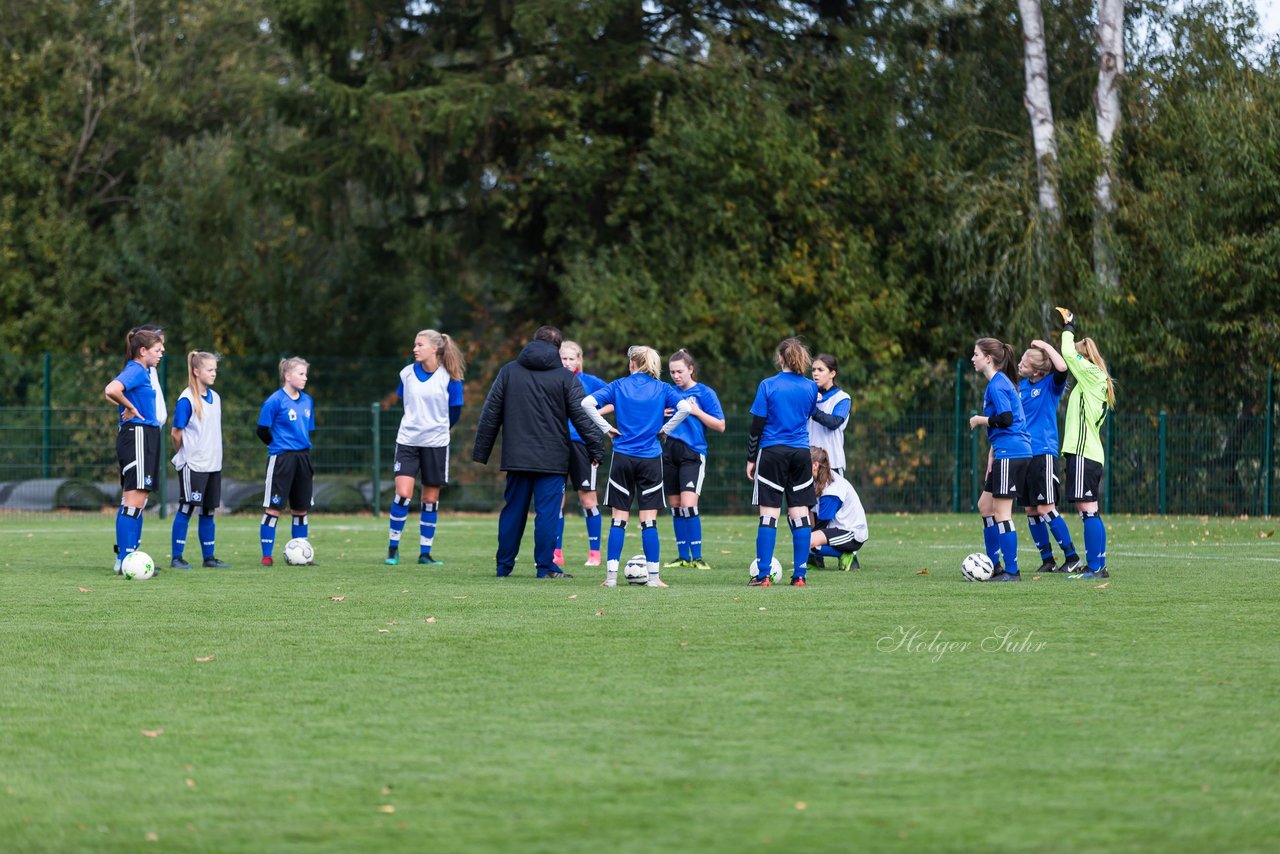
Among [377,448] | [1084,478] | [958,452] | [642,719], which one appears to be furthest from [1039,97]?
[642,719]

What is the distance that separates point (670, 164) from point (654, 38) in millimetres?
2610

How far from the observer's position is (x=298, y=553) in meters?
13.9

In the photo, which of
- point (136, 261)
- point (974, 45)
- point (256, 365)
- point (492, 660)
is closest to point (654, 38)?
point (974, 45)

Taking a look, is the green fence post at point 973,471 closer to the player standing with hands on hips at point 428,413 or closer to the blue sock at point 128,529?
the player standing with hands on hips at point 428,413

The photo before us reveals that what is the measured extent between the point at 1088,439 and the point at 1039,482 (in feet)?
1.84

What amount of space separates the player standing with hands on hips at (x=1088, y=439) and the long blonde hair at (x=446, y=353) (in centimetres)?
497

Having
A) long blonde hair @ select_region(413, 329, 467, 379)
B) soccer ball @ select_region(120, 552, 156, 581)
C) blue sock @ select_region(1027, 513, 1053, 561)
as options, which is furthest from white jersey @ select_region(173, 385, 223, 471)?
blue sock @ select_region(1027, 513, 1053, 561)

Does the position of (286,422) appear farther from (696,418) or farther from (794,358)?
(794,358)

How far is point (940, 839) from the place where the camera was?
14.9 feet

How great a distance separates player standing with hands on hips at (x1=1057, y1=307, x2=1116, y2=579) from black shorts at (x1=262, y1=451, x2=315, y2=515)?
610 cm

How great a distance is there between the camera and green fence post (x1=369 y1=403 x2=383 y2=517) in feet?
77.5

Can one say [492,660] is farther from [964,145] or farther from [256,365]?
[964,145]

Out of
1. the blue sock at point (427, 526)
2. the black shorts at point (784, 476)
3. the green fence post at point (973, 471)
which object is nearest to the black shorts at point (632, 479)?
the black shorts at point (784, 476)

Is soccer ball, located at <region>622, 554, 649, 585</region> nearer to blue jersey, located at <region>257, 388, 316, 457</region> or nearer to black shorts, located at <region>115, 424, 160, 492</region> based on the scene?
blue jersey, located at <region>257, 388, 316, 457</region>
